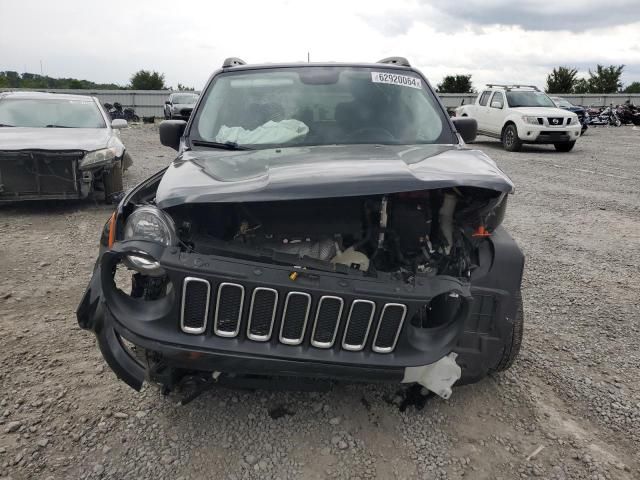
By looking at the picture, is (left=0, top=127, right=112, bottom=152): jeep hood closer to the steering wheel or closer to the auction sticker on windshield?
the auction sticker on windshield

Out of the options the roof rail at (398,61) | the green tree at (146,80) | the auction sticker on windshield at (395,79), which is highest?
the roof rail at (398,61)

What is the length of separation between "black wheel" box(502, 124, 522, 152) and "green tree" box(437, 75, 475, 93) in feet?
106

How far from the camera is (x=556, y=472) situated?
2146 millimetres

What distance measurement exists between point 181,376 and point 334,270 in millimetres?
833

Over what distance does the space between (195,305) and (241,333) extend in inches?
8.3

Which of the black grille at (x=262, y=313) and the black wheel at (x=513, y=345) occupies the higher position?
the black grille at (x=262, y=313)

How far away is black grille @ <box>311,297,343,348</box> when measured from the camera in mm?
1948

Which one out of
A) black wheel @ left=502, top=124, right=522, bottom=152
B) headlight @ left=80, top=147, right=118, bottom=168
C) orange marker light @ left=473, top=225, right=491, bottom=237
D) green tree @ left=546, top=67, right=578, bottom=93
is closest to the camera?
orange marker light @ left=473, top=225, right=491, bottom=237

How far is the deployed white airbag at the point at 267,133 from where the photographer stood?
3.13 metres

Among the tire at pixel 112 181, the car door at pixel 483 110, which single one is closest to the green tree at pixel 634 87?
the car door at pixel 483 110

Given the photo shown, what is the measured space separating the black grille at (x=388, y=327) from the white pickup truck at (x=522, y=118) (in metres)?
12.8

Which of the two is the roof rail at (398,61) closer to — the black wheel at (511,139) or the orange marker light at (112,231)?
the orange marker light at (112,231)

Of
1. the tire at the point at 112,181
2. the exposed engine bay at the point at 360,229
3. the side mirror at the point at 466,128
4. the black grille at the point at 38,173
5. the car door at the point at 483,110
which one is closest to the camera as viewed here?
the exposed engine bay at the point at 360,229

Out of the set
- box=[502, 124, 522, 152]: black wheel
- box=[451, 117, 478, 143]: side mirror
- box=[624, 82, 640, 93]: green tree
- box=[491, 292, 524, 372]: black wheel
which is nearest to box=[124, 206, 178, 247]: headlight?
box=[491, 292, 524, 372]: black wheel
